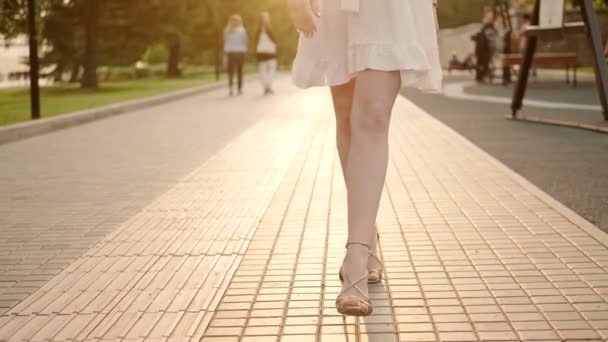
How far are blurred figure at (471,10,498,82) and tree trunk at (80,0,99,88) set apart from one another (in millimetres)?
11756

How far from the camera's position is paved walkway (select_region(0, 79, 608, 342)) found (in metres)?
3.68

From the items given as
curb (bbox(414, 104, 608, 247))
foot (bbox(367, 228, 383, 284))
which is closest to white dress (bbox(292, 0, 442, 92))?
foot (bbox(367, 228, 383, 284))

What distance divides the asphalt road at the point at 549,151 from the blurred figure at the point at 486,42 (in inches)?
422

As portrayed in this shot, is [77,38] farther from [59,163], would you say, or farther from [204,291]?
[204,291]

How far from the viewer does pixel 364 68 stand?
3.96 m

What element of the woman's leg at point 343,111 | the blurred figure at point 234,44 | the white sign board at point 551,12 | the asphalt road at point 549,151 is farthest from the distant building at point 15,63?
the woman's leg at point 343,111

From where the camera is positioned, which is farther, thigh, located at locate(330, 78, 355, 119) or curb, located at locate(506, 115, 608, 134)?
curb, located at locate(506, 115, 608, 134)

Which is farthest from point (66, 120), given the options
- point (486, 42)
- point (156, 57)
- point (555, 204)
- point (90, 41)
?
point (156, 57)

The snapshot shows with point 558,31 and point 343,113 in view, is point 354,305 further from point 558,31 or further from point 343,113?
point 558,31

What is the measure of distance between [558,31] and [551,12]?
0.33 metres

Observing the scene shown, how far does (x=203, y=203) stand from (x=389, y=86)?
9.88 ft

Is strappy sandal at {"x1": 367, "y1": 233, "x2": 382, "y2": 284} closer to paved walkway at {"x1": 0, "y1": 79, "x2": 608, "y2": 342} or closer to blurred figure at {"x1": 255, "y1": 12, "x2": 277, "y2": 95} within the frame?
paved walkway at {"x1": 0, "y1": 79, "x2": 608, "y2": 342}

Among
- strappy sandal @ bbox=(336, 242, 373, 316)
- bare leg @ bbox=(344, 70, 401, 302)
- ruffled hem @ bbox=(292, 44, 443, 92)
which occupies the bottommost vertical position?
strappy sandal @ bbox=(336, 242, 373, 316)

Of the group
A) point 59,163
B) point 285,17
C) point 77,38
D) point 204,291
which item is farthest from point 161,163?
point 285,17
